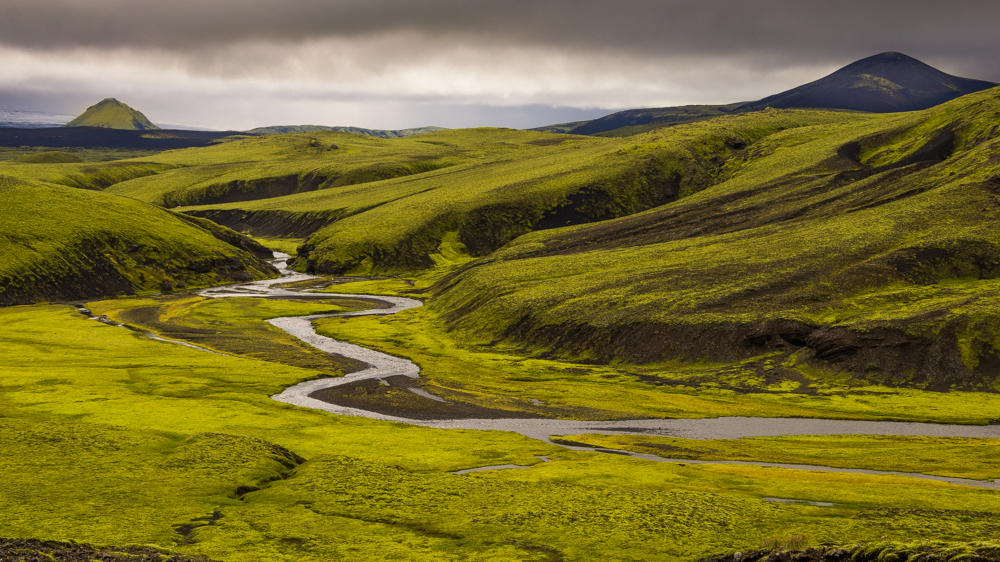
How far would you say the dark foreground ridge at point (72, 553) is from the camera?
28766 millimetres

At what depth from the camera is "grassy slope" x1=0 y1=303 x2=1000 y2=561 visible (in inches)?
1451

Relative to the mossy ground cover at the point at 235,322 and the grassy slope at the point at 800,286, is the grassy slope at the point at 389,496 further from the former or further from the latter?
the grassy slope at the point at 800,286

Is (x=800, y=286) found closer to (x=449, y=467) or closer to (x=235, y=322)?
(x=449, y=467)

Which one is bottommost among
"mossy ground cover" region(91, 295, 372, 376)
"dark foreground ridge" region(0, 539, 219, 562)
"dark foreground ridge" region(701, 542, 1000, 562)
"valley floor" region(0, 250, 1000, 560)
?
"mossy ground cover" region(91, 295, 372, 376)

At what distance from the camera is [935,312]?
96.3 metres

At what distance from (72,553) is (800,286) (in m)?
112

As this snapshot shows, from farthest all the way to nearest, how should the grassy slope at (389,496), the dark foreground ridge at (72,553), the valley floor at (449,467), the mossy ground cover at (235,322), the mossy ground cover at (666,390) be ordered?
1. the mossy ground cover at (235,322)
2. the mossy ground cover at (666,390)
3. the valley floor at (449,467)
4. the grassy slope at (389,496)
5. the dark foreground ridge at (72,553)

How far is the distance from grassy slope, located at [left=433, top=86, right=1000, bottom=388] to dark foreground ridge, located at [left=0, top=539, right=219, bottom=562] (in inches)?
3219

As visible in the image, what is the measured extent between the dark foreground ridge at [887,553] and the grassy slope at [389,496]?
3.52 m

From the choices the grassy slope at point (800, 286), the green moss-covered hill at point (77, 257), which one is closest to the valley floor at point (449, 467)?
the grassy slope at point (800, 286)

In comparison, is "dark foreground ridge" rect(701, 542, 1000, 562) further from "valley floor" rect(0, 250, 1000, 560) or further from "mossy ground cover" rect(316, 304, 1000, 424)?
"mossy ground cover" rect(316, 304, 1000, 424)

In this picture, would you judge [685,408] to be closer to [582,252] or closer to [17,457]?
[17,457]

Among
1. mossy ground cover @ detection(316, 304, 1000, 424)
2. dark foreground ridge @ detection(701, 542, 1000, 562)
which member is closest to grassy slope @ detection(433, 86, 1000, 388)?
mossy ground cover @ detection(316, 304, 1000, 424)

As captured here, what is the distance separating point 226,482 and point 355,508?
10.3 m
